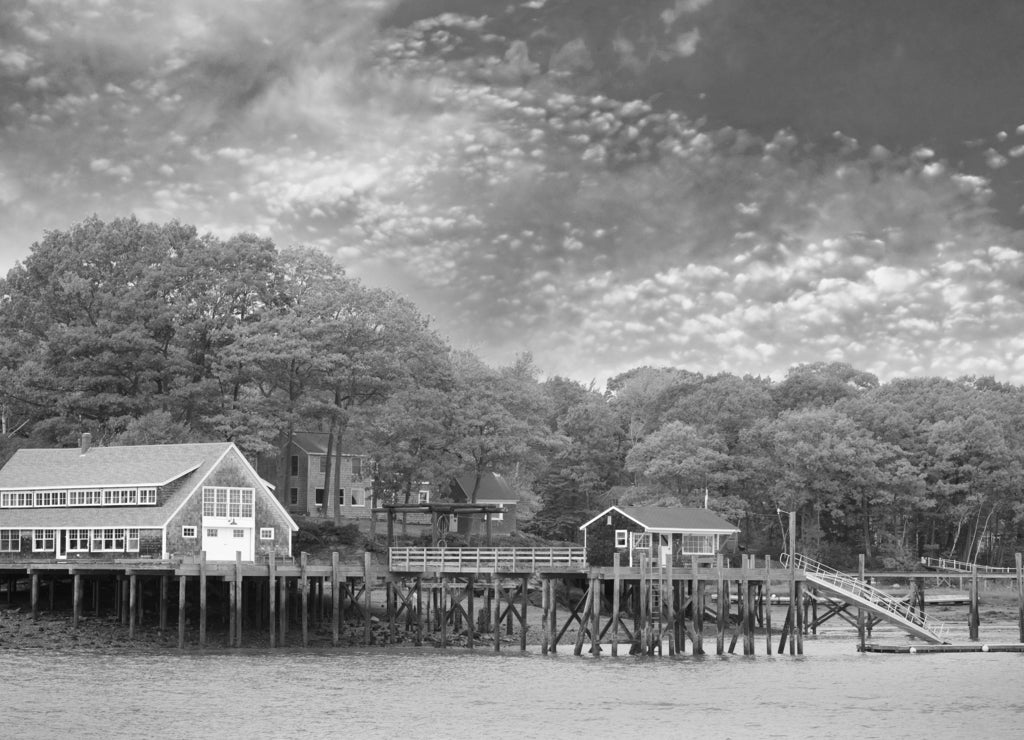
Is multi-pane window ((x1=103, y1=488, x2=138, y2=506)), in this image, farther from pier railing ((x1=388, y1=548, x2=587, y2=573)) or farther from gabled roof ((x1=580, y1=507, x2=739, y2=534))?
gabled roof ((x1=580, y1=507, x2=739, y2=534))

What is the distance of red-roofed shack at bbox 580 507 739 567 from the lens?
241 feet

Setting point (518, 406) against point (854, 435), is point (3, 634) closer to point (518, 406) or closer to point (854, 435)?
point (518, 406)

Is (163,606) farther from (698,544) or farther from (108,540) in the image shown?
(698,544)

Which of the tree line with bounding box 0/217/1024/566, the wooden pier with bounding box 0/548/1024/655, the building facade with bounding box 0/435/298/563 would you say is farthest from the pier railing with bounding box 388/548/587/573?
the tree line with bounding box 0/217/1024/566

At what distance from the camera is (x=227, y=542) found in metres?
60.7

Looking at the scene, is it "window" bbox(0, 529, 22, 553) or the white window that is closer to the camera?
"window" bbox(0, 529, 22, 553)

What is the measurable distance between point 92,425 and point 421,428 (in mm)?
20424

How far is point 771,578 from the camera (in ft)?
174

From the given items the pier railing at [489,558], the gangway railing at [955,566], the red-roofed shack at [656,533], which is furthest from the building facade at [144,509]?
the gangway railing at [955,566]

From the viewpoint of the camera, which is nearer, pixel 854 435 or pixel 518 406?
pixel 518 406

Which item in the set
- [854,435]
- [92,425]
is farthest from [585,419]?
[92,425]

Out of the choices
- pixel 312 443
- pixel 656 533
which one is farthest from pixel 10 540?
pixel 312 443

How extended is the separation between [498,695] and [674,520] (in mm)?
34056

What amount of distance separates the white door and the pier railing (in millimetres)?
7761
